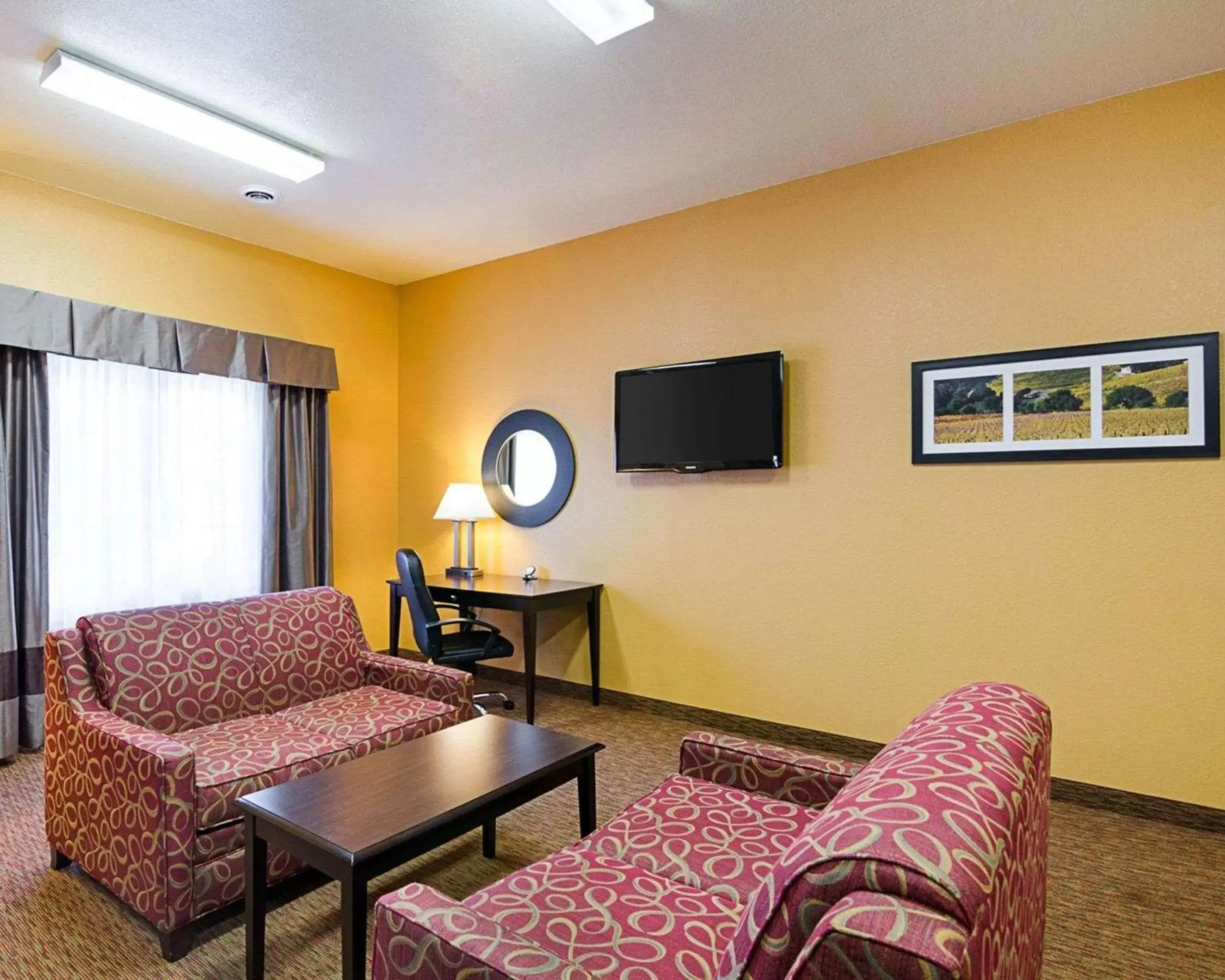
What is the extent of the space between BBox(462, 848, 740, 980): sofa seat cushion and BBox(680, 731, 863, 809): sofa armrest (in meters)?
0.50

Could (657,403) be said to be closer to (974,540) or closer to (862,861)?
(974,540)

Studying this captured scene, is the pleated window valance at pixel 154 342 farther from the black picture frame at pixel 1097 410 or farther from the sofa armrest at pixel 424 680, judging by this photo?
the black picture frame at pixel 1097 410

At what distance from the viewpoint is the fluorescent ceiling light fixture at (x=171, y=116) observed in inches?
97.7

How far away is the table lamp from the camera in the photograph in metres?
4.38

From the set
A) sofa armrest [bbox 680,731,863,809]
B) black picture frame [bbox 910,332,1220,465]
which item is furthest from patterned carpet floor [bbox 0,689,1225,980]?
black picture frame [bbox 910,332,1220,465]

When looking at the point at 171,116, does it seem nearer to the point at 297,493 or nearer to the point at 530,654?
the point at 297,493

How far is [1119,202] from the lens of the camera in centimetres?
270

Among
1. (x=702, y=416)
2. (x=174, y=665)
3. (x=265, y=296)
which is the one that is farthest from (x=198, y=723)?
(x=265, y=296)

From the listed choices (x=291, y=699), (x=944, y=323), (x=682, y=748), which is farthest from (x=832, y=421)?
(x=291, y=699)

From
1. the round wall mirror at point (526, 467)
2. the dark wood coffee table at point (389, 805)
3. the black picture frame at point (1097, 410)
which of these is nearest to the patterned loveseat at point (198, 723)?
the dark wood coffee table at point (389, 805)

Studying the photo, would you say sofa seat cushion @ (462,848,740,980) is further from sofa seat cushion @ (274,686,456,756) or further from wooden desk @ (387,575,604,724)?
wooden desk @ (387,575,604,724)

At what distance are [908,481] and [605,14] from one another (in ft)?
7.18

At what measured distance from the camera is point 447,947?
111cm

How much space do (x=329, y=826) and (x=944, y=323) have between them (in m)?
2.94
